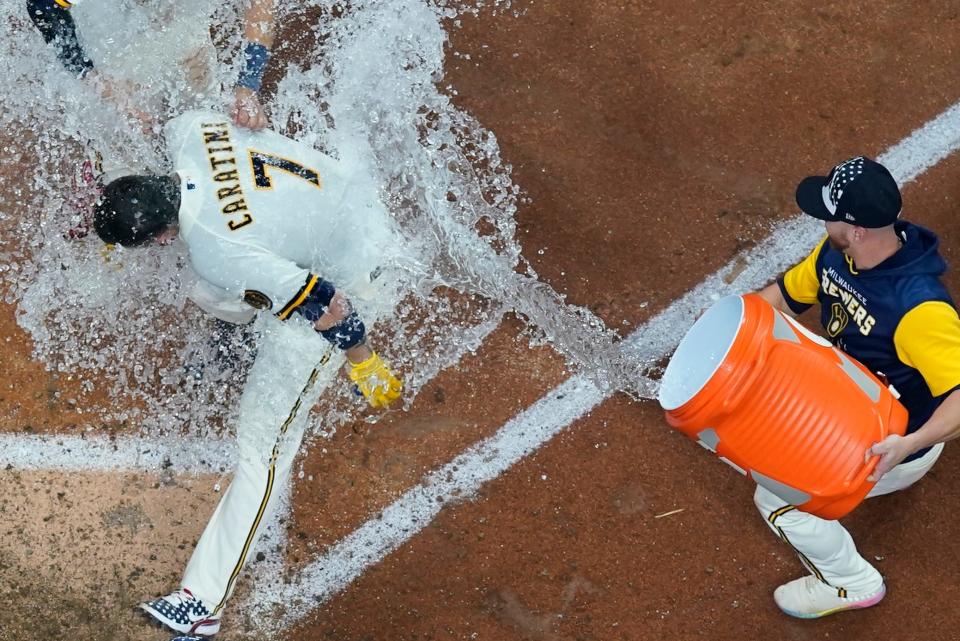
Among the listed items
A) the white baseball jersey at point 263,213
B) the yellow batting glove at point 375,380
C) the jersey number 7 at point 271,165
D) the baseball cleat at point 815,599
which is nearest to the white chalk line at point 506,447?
the yellow batting glove at point 375,380

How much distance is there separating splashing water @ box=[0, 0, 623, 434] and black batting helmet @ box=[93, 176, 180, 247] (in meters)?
0.80

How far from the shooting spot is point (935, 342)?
9.50 feet

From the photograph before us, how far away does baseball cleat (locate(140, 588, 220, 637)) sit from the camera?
385cm

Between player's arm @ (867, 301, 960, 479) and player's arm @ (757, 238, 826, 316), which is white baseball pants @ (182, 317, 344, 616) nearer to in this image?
player's arm @ (757, 238, 826, 316)

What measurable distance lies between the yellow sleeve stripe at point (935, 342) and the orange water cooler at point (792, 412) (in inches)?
5.9

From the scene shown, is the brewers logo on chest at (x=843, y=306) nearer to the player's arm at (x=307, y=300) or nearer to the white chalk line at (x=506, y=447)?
the white chalk line at (x=506, y=447)

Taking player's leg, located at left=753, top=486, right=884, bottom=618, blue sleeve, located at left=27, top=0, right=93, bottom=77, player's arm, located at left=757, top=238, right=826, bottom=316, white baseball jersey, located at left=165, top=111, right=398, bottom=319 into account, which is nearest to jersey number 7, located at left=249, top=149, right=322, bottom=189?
white baseball jersey, located at left=165, top=111, right=398, bottom=319

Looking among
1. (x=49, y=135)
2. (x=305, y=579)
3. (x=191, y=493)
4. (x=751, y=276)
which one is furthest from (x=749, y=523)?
(x=49, y=135)

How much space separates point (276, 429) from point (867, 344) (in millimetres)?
2396

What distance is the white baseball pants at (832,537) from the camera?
351 cm

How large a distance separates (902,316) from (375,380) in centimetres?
201

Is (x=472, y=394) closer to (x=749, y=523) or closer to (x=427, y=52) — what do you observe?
(x=749, y=523)

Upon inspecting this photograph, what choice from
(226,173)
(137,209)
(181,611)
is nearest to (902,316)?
(226,173)

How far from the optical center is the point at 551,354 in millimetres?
4188
